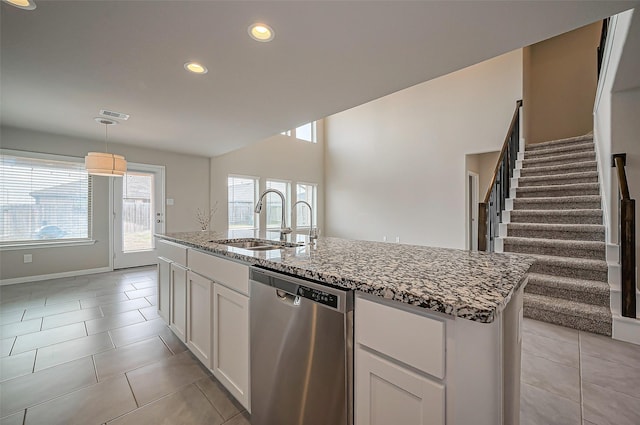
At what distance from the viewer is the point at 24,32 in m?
1.89

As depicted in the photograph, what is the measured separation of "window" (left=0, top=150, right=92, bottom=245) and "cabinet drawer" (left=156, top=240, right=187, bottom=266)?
10.2 ft

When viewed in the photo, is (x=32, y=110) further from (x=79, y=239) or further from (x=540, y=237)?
(x=540, y=237)

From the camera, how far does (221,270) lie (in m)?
1.57

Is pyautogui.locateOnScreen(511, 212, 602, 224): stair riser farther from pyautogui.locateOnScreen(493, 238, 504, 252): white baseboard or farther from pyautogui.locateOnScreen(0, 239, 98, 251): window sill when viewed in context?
pyautogui.locateOnScreen(0, 239, 98, 251): window sill

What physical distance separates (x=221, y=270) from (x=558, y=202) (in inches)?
164

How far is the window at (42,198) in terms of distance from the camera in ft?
12.7

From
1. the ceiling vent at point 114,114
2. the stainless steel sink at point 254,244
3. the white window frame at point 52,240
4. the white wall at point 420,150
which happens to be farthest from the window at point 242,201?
the stainless steel sink at point 254,244

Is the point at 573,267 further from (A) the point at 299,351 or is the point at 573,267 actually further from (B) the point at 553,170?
(A) the point at 299,351

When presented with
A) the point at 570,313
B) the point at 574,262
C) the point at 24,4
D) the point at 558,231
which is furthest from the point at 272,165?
the point at 570,313

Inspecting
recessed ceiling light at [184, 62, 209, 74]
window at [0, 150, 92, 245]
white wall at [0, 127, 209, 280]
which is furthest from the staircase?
window at [0, 150, 92, 245]

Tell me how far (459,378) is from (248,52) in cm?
242

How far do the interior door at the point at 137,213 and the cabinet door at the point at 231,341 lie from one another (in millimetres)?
4420

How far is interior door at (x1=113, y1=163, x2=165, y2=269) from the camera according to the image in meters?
4.88

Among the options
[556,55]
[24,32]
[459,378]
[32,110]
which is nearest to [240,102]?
[24,32]
